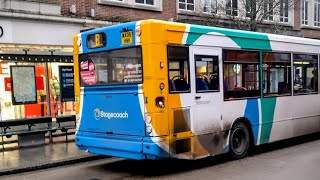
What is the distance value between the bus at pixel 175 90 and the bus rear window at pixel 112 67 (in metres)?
0.02

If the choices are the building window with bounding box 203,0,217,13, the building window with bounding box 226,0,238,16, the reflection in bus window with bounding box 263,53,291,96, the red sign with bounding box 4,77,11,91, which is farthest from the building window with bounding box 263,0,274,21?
the red sign with bounding box 4,77,11,91

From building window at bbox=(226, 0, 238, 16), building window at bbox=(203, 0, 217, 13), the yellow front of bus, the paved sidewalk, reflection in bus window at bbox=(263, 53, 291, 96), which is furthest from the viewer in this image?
building window at bbox=(203, 0, 217, 13)

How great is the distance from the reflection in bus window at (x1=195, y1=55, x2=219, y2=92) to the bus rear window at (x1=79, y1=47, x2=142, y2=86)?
1.25 m

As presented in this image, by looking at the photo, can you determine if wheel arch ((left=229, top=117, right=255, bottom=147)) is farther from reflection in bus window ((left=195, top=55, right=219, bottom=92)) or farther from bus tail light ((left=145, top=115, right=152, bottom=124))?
bus tail light ((left=145, top=115, right=152, bottom=124))

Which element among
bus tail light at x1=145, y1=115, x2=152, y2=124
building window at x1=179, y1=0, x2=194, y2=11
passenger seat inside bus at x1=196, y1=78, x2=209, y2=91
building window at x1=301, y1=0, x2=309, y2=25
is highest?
building window at x1=301, y1=0, x2=309, y2=25

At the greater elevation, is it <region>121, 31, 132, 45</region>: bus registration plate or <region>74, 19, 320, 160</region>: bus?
<region>121, 31, 132, 45</region>: bus registration plate

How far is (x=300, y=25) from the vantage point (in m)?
26.2

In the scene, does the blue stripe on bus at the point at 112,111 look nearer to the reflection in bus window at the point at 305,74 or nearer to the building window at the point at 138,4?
the reflection in bus window at the point at 305,74

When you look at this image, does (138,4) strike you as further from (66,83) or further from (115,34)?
(115,34)

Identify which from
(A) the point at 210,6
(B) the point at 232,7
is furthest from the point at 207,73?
(A) the point at 210,6

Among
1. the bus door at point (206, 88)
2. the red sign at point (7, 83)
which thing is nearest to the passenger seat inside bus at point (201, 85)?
the bus door at point (206, 88)

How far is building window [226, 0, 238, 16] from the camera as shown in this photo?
18.6 m

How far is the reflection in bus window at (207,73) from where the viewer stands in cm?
856

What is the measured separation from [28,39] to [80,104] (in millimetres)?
5837
